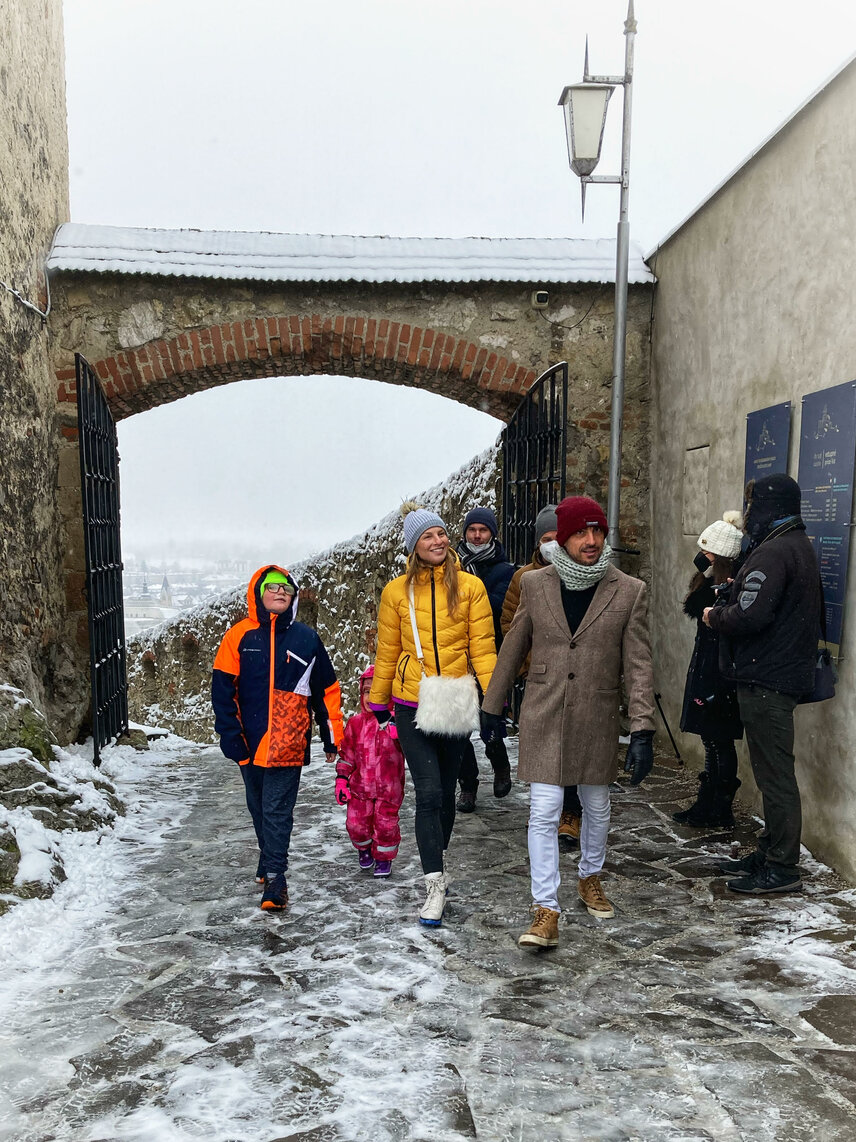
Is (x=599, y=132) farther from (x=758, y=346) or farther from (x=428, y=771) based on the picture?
(x=428, y=771)

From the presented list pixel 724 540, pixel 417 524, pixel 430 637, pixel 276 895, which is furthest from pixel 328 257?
pixel 276 895

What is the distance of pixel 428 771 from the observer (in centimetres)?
364

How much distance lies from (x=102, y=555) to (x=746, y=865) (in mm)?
4679

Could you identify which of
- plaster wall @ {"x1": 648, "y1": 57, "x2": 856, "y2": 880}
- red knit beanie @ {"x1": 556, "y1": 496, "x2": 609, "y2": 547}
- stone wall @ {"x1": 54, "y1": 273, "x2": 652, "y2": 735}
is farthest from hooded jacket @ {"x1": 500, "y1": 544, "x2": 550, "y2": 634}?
stone wall @ {"x1": 54, "y1": 273, "x2": 652, "y2": 735}

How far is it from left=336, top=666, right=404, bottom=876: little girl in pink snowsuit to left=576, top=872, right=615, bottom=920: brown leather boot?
2.89 feet

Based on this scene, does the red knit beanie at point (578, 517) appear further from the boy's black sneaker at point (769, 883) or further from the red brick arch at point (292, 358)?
the red brick arch at point (292, 358)

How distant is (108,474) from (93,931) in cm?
392

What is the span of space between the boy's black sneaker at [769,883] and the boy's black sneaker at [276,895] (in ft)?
6.36

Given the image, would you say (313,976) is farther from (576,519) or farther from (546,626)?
(576,519)

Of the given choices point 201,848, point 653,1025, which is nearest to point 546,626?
point 653,1025

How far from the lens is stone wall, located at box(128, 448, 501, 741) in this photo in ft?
37.7

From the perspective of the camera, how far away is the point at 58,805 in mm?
4617

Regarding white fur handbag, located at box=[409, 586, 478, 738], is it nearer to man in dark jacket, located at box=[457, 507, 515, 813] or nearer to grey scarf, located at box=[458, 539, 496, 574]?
man in dark jacket, located at box=[457, 507, 515, 813]

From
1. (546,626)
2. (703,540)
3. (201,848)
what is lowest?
(201,848)
